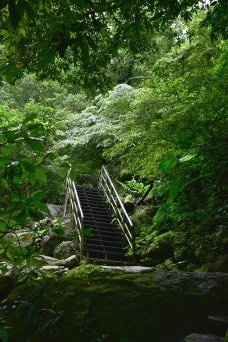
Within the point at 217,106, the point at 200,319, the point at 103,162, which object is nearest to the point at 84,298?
the point at 200,319

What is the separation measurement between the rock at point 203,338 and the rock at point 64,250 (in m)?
6.09

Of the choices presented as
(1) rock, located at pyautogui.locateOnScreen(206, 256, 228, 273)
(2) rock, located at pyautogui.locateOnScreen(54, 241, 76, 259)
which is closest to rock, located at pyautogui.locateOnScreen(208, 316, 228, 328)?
(1) rock, located at pyautogui.locateOnScreen(206, 256, 228, 273)

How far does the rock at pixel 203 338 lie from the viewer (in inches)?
107

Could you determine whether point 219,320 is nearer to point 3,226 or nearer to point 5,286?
point 3,226

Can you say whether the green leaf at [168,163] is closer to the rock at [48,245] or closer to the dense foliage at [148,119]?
the dense foliage at [148,119]

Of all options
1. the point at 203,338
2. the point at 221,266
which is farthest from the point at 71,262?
the point at 203,338

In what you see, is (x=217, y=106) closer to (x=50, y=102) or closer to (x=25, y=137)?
(x=25, y=137)

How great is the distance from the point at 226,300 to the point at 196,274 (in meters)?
0.65

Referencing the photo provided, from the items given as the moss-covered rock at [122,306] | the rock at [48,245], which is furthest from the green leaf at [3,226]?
the rock at [48,245]

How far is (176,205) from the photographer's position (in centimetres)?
562

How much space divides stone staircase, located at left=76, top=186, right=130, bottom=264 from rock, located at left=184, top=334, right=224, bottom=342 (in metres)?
3.99

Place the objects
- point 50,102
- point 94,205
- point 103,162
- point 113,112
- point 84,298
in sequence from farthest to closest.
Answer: point 50,102 < point 103,162 < point 113,112 < point 94,205 < point 84,298

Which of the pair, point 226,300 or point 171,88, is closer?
point 226,300

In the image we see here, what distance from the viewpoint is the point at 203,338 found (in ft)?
8.95
